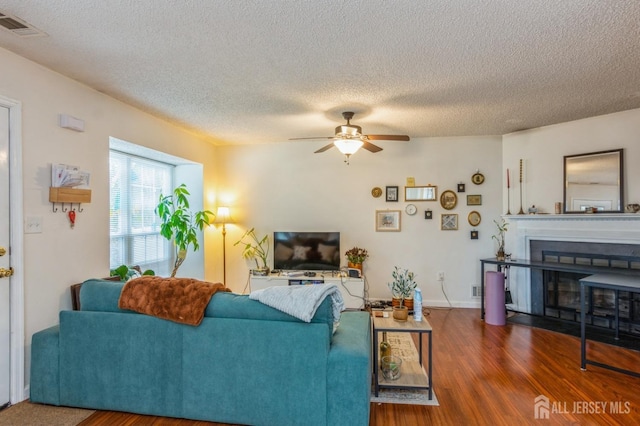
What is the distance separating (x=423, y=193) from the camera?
16.6 feet

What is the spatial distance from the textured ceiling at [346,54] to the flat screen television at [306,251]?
193cm

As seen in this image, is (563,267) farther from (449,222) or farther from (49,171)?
(49,171)

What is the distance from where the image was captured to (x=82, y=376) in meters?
2.27

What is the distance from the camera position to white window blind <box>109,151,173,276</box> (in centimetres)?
398

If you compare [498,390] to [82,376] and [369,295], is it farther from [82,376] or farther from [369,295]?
[82,376]

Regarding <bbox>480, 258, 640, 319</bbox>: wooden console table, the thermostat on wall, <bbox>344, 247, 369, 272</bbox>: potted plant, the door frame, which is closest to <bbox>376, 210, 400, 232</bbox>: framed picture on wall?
<bbox>344, 247, 369, 272</bbox>: potted plant

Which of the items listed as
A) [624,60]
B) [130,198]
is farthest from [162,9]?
[624,60]

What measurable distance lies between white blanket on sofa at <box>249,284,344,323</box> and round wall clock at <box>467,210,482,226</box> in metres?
3.48

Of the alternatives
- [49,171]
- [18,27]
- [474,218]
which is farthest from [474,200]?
[18,27]

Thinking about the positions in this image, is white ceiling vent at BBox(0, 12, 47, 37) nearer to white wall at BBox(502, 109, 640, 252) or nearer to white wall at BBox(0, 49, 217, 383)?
white wall at BBox(0, 49, 217, 383)

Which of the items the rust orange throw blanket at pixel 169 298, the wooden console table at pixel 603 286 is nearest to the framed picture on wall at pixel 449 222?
the wooden console table at pixel 603 286

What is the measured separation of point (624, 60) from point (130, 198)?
16.4 feet

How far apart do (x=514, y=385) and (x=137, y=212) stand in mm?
4442

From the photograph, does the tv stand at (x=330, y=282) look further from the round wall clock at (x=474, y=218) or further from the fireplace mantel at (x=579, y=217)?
the fireplace mantel at (x=579, y=217)
